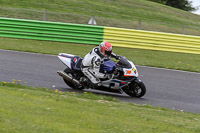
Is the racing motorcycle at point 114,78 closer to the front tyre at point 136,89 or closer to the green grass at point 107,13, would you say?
the front tyre at point 136,89

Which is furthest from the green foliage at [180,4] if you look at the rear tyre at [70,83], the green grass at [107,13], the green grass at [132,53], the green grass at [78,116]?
the green grass at [78,116]

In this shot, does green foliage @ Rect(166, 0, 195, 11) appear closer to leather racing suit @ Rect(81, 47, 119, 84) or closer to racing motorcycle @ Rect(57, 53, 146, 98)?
racing motorcycle @ Rect(57, 53, 146, 98)

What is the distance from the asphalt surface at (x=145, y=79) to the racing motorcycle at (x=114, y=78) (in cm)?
24

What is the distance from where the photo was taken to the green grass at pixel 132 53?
14.9m

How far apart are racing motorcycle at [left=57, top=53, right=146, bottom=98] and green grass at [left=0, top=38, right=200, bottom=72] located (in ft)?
17.3

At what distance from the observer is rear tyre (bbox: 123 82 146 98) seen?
29.9 feet

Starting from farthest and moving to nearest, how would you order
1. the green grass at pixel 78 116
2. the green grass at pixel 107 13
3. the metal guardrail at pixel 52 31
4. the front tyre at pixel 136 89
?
the green grass at pixel 107 13
the metal guardrail at pixel 52 31
the front tyre at pixel 136 89
the green grass at pixel 78 116

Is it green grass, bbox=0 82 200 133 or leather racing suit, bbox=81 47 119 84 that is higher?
leather racing suit, bbox=81 47 119 84

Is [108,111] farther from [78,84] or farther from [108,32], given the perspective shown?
[108,32]

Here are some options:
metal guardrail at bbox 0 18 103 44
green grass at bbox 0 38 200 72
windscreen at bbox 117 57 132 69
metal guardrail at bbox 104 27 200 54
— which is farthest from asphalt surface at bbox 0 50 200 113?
metal guardrail at bbox 104 27 200 54

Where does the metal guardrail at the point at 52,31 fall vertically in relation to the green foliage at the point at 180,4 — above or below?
below

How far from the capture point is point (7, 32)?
1875cm

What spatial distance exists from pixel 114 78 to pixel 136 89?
2.19 ft

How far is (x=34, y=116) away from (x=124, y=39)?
513 inches
